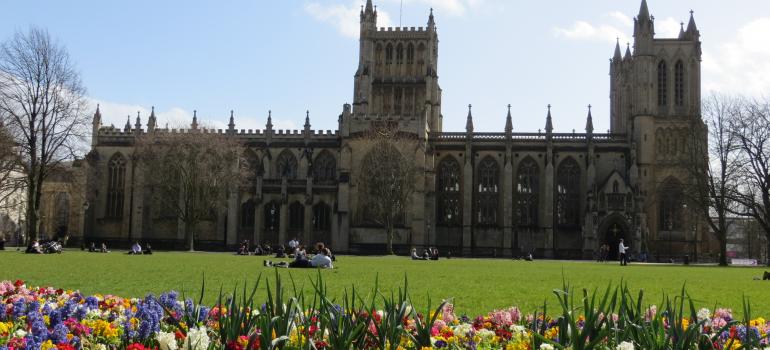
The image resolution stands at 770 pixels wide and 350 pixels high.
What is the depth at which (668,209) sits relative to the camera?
6706 centimetres

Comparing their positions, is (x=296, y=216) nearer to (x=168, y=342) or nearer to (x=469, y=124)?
(x=469, y=124)

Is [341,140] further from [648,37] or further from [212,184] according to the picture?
[648,37]

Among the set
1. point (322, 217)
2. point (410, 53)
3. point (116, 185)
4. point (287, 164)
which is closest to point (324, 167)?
point (287, 164)

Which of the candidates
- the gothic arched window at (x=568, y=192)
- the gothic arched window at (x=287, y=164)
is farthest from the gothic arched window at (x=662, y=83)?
the gothic arched window at (x=287, y=164)

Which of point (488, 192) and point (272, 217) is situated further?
point (488, 192)

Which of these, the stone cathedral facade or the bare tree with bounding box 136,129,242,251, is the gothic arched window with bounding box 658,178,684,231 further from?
the bare tree with bounding box 136,129,242,251

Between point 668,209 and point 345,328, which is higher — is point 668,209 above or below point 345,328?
above

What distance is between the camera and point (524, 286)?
67.1ft

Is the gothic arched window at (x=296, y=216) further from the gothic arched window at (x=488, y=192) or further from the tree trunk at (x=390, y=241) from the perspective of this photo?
the gothic arched window at (x=488, y=192)

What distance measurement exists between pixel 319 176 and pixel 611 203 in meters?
25.9

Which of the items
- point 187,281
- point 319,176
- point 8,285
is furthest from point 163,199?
point 8,285

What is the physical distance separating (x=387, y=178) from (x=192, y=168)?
50.4 feet

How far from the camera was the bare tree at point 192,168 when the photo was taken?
62.5 m

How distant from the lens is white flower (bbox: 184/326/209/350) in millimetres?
4891
